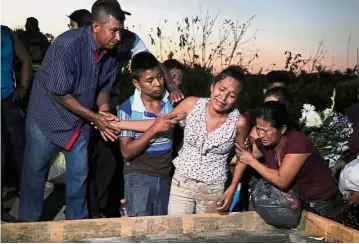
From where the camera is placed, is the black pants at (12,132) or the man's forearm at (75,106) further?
the black pants at (12,132)

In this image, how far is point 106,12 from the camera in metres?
4.56

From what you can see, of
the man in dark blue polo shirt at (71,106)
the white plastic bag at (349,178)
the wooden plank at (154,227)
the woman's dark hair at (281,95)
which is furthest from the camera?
the woman's dark hair at (281,95)

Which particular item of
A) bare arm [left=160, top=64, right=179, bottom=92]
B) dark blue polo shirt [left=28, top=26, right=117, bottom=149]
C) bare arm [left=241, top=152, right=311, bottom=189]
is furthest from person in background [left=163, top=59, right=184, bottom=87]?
bare arm [left=241, top=152, right=311, bottom=189]

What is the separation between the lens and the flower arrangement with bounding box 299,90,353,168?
5273 millimetres

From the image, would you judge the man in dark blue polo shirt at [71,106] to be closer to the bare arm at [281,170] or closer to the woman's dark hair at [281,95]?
the bare arm at [281,170]

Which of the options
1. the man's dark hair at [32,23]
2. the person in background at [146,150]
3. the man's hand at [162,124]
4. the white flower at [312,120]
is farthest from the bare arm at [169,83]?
the man's dark hair at [32,23]

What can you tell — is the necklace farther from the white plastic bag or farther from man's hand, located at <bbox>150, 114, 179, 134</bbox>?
man's hand, located at <bbox>150, 114, 179, 134</bbox>

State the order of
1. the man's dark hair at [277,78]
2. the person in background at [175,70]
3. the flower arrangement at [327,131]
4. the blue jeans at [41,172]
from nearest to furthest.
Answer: the blue jeans at [41,172] < the flower arrangement at [327,131] < the person in background at [175,70] < the man's dark hair at [277,78]

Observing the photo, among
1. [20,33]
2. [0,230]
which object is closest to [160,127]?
[0,230]

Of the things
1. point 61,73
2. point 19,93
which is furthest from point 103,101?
point 19,93

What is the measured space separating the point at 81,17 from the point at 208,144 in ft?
6.25

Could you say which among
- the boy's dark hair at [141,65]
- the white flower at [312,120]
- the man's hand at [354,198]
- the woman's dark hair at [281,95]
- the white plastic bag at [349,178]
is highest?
the boy's dark hair at [141,65]

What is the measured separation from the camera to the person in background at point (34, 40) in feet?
22.5

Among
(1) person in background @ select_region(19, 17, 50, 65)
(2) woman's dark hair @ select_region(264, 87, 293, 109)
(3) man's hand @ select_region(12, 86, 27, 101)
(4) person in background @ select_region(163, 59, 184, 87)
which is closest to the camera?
(2) woman's dark hair @ select_region(264, 87, 293, 109)
